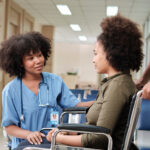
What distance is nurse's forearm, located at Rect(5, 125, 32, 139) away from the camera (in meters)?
1.65

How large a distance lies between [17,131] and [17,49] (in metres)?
0.59

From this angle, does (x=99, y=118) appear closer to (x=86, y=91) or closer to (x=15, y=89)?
(x=15, y=89)

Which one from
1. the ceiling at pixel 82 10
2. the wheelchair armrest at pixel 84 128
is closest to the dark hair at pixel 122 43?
the wheelchair armrest at pixel 84 128

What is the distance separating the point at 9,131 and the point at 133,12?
6.50m

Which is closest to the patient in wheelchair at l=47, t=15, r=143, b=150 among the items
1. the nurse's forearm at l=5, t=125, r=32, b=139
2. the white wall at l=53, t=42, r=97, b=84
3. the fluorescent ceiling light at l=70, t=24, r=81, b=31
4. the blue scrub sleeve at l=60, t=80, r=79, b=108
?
the nurse's forearm at l=5, t=125, r=32, b=139

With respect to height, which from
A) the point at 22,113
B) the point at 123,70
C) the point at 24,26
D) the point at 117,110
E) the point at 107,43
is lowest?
the point at 22,113

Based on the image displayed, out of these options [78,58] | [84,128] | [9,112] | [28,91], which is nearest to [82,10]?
[28,91]

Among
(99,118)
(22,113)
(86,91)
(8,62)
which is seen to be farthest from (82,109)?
(86,91)

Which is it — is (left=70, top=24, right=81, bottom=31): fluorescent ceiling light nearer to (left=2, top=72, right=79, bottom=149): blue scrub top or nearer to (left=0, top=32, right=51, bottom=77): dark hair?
(left=0, top=32, right=51, bottom=77): dark hair

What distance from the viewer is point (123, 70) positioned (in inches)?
52.4

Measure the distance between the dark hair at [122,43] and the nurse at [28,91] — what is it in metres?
0.64

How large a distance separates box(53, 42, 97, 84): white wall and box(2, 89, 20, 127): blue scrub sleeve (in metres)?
13.3

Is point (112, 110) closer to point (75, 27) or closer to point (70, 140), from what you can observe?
point (70, 140)

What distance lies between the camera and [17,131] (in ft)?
5.52
